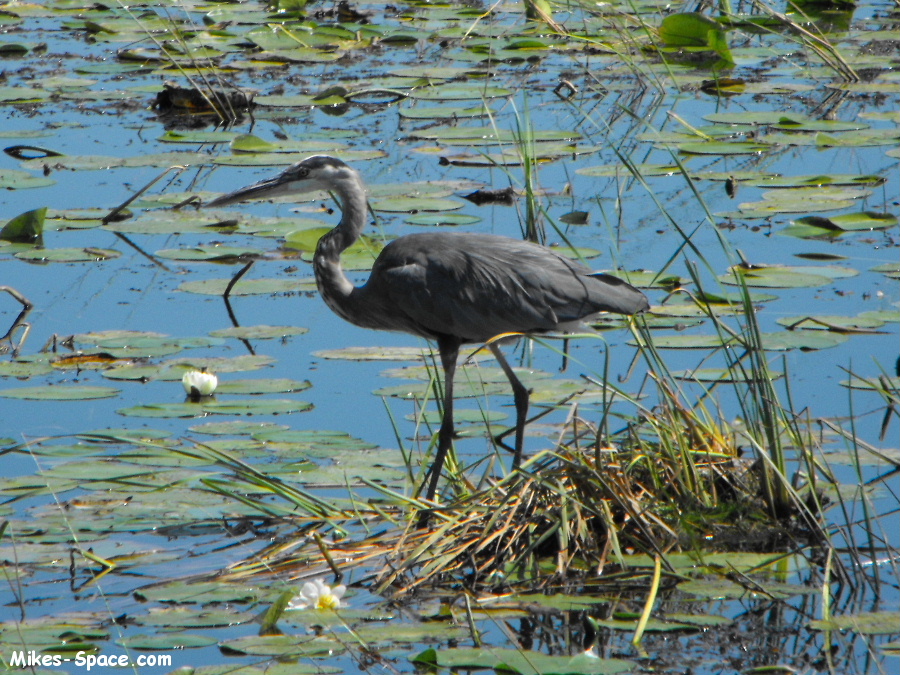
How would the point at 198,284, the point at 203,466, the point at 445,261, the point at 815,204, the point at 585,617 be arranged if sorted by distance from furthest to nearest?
1. the point at 815,204
2. the point at 198,284
3. the point at 445,261
4. the point at 203,466
5. the point at 585,617

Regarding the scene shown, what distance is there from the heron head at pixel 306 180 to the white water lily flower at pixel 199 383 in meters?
0.73

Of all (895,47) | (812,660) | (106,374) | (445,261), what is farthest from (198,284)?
(895,47)

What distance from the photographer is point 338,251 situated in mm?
4836

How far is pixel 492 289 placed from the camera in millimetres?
4375

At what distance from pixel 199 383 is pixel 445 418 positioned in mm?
971

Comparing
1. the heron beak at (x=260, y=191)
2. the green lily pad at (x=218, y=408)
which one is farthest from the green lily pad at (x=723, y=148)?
the green lily pad at (x=218, y=408)

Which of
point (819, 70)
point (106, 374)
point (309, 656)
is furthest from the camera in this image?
point (819, 70)

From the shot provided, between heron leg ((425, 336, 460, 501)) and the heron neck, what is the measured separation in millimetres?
462

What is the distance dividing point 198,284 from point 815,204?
9.95ft

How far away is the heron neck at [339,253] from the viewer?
4.76 metres

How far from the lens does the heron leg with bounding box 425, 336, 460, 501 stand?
3.90 meters

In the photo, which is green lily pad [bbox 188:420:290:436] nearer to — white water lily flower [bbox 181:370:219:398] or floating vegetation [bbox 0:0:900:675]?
floating vegetation [bbox 0:0:900:675]

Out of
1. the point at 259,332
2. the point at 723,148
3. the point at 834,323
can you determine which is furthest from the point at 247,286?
the point at 723,148

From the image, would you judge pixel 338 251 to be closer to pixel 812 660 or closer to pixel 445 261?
pixel 445 261
